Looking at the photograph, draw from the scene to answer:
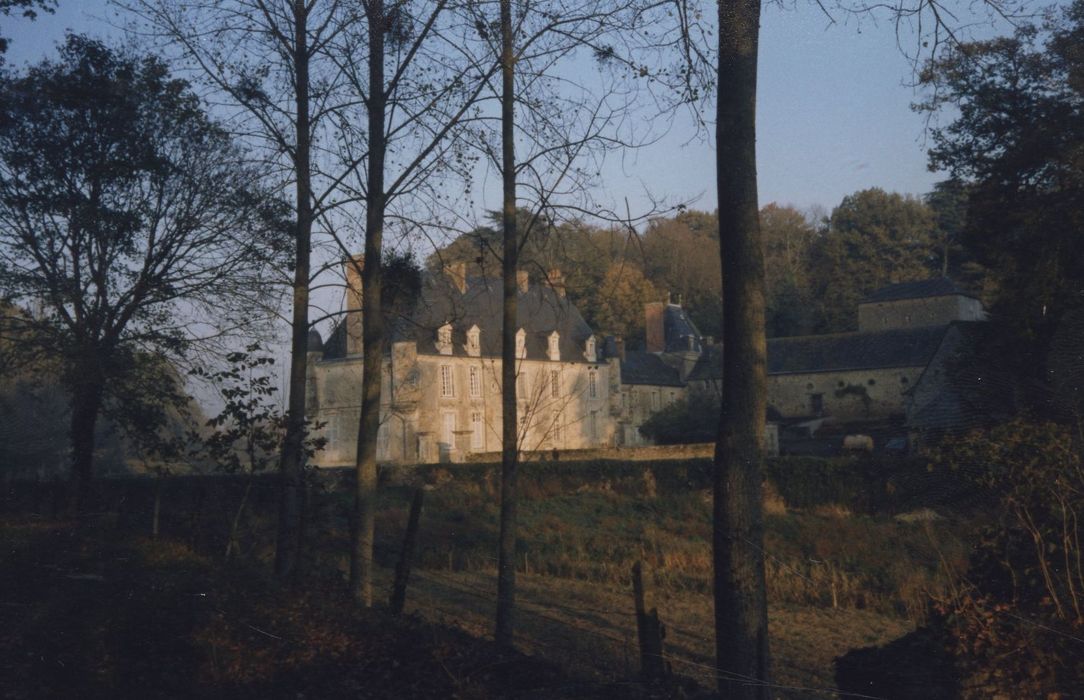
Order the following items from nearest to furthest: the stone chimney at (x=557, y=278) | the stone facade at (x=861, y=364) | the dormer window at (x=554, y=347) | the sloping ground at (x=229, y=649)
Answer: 1. the sloping ground at (x=229, y=649)
2. the stone chimney at (x=557, y=278)
3. the stone facade at (x=861, y=364)
4. the dormer window at (x=554, y=347)

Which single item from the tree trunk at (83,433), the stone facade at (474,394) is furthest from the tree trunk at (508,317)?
the stone facade at (474,394)

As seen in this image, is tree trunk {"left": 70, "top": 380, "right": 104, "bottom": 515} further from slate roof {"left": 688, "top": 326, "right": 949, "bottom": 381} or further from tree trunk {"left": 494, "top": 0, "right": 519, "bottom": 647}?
slate roof {"left": 688, "top": 326, "right": 949, "bottom": 381}

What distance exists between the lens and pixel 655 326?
6009 centimetres

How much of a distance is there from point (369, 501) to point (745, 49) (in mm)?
7016

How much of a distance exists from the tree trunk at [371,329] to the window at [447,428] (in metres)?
34.4

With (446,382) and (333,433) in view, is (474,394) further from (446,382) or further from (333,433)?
(333,433)

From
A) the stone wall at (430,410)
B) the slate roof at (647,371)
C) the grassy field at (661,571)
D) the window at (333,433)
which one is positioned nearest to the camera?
the grassy field at (661,571)

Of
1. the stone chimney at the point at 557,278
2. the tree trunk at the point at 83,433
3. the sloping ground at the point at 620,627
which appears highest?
the stone chimney at the point at 557,278

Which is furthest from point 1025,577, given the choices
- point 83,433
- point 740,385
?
point 83,433

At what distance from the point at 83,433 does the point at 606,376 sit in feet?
121

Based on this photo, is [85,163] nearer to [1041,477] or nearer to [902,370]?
[1041,477]

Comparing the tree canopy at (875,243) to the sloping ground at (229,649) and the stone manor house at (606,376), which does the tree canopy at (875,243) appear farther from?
the sloping ground at (229,649)

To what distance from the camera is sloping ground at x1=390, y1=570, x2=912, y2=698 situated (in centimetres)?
1111

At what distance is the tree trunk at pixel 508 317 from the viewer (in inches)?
439
